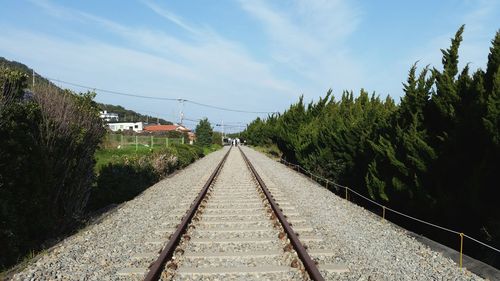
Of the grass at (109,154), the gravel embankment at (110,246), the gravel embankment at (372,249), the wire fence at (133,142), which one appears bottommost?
the gravel embankment at (110,246)

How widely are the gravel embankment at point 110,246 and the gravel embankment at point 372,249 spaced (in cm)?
297

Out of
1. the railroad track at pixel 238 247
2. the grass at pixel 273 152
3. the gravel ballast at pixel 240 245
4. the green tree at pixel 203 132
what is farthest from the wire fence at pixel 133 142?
the railroad track at pixel 238 247

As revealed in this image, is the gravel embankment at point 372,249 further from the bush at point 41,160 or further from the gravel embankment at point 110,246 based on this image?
the bush at point 41,160

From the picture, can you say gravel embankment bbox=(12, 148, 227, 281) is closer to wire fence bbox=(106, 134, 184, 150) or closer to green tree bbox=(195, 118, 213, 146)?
wire fence bbox=(106, 134, 184, 150)

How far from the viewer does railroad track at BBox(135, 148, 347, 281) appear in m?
5.85

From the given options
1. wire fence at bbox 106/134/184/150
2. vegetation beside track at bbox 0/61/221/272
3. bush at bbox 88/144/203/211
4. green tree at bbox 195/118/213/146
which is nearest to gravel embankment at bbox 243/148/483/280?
vegetation beside track at bbox 0/61/221/272

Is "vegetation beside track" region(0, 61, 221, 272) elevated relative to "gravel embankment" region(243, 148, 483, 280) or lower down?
elevated

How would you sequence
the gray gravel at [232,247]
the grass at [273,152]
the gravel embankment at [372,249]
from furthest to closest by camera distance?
1. the grass at [273,152]
2. the gravel embankment at [372,249]
3. the gray gravel at [232,247]

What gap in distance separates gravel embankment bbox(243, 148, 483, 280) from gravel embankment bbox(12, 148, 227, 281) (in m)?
2.97

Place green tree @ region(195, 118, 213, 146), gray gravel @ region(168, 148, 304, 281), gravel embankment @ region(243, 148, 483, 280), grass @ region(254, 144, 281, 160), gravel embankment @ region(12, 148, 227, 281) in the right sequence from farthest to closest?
green tree @ region(195, 118, 213, 146)
grass @ region(254, 144, 281, 160)
gravel embankment @ region(243, 148, 483, 280)
gravel embankment @ region(12, 148, 227, 281)
gray gravel @ region(168, 148, 304, 281)

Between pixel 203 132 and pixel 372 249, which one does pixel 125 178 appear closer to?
pixel 372 249

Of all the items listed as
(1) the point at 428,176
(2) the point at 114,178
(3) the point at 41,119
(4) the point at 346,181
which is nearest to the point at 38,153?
(3) the point at 41,119

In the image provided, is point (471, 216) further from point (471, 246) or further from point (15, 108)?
point (15, 108)

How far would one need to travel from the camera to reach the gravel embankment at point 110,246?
601cm
